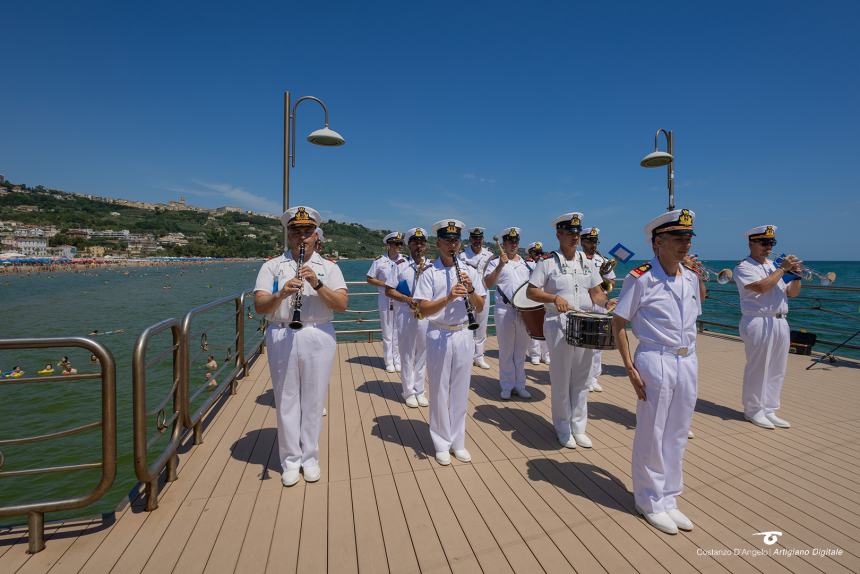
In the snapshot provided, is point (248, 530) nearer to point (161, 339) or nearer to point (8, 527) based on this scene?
point (8, 527)

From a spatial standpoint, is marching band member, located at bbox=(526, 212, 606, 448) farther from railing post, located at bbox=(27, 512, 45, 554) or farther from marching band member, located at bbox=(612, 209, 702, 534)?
railing post, located at bbox=(27, 512, 45, 554)

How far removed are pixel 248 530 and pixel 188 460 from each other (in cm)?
138

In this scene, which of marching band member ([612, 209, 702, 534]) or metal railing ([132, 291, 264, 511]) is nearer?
metal railing ([132, 291, 264, 511])

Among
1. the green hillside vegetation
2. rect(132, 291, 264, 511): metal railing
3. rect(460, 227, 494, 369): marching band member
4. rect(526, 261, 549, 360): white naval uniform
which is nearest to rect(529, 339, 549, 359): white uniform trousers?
rect(526, 261, 549, 360): white naval uniform

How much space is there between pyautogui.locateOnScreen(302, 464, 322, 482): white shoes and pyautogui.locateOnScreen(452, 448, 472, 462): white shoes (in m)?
1.27

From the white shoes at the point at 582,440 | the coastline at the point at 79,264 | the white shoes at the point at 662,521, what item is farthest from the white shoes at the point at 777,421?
the coastline at the point at 79,264

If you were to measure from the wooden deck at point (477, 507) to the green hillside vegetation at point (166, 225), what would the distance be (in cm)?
10302

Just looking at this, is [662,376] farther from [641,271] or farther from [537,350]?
[537,350]

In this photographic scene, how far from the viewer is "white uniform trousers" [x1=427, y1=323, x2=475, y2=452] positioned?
3676 millimetres

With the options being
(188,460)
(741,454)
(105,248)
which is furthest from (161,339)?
(105,248)

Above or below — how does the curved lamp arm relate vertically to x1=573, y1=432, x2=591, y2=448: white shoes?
above

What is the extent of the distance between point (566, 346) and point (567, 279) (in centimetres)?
71

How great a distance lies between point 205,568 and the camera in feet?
7.77

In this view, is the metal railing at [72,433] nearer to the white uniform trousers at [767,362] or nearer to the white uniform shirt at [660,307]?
the white uniform shirt at [660,307]
